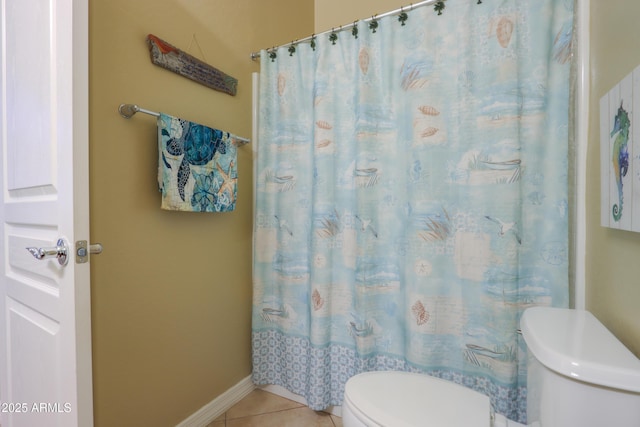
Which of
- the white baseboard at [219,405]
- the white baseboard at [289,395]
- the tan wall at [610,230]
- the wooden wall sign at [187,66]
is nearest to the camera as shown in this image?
the tan wall at [610,230]

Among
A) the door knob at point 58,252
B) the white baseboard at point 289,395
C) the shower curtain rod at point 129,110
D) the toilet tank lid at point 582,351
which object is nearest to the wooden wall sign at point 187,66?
the shower curtain rod at point 129,110

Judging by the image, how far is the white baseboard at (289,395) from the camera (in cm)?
149

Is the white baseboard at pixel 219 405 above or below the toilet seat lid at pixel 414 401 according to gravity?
below

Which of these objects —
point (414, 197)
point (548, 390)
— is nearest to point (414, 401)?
point (548, 390)

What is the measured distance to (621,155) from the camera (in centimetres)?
73

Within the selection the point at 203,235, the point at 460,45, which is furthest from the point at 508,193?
the point at 203,235

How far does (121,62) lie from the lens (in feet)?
3.51

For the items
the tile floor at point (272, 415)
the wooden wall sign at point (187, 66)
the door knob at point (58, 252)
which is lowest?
the tile floor at point (272, 415)

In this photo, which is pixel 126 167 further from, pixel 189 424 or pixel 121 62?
pixel 189 424

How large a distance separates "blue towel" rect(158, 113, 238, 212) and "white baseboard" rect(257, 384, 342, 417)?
108cm

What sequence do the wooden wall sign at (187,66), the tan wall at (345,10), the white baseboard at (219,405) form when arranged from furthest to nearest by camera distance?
the tan wall at (345,10) → the white baseboard at (219,405) → the wooden wall sign at (187,66)

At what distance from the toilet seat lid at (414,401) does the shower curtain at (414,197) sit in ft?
1.08

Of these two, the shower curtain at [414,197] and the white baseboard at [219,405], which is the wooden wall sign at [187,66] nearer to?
the shower curtain at [414,197]

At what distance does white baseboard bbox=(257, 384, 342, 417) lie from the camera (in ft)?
4.90
